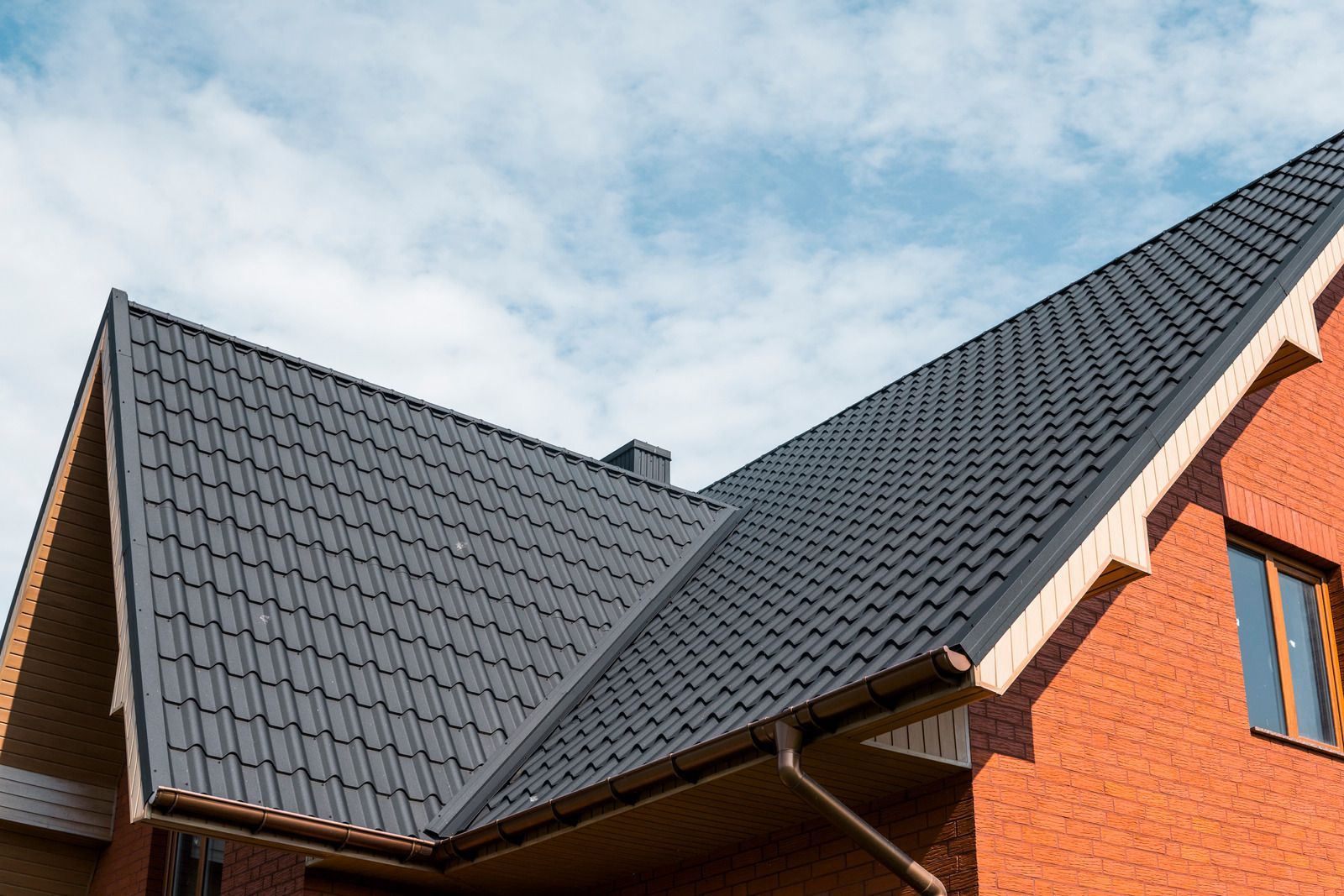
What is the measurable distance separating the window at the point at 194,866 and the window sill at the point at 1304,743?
249 inches

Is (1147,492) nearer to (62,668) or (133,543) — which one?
(133,543)

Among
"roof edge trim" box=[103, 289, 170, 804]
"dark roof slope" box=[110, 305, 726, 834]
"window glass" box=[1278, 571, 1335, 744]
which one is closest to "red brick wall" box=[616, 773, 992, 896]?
"dark roof slope" box=[110, 305, 726, 834]

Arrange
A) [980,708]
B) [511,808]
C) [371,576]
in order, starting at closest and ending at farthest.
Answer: [980,708]
[511,808]
[371,576]

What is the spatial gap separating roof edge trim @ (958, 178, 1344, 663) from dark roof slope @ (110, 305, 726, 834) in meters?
3.42

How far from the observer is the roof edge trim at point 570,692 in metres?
7.59

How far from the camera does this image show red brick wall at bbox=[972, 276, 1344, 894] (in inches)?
251

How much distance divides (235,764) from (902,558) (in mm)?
3592

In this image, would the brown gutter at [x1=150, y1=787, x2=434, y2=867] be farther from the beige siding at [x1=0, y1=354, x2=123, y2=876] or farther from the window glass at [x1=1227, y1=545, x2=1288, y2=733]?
the window glass at [x1=1227, y1=545, x2=1288, y2=733]

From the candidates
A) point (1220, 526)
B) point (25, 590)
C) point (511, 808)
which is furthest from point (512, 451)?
point (1220, 526)

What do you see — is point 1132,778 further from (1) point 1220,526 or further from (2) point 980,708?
(1) point 1220,526

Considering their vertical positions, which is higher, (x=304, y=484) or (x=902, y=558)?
(x=304, y=484)

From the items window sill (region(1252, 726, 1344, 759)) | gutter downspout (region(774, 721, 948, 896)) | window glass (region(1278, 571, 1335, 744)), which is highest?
window glass (region(1278, 571, 1335, 744))

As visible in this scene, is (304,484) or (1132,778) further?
(304,484)

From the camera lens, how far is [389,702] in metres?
8.05
